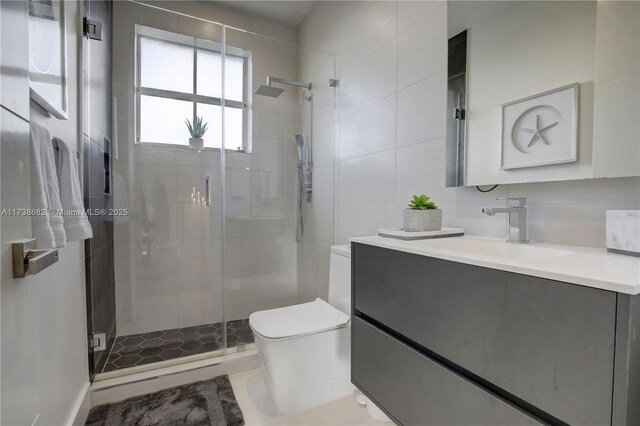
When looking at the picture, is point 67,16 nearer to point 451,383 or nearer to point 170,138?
point 170,138

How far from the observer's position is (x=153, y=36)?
2.07 meters

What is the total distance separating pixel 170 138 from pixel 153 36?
28.1 inches

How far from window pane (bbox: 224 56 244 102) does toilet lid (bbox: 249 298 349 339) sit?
1528mm

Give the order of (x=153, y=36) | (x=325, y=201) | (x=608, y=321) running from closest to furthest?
1. (x=608, y=321)
2. (x=153, y=36)
3. (x=325, y=201)

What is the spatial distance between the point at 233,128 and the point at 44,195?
1.50m

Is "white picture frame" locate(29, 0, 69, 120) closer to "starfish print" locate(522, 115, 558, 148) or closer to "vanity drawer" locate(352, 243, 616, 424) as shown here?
"vanity drawer" locate(352, 243, 616, 424)

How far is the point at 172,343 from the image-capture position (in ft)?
6.74

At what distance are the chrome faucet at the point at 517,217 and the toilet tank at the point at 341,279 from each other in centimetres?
76

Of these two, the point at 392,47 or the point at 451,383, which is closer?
the point at 451,383

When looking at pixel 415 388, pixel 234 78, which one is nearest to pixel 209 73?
pixel 234 78

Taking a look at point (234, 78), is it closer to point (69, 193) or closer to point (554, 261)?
point (69, 193)

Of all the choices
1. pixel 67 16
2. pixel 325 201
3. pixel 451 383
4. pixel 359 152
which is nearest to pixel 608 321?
pixel 451 383

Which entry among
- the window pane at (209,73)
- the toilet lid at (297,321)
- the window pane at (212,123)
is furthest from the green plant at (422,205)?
the window pane at (209,73)

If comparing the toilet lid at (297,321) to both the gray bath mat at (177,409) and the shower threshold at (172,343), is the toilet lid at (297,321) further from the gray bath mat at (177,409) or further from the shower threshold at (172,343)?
the shower threshold at (172,343)
